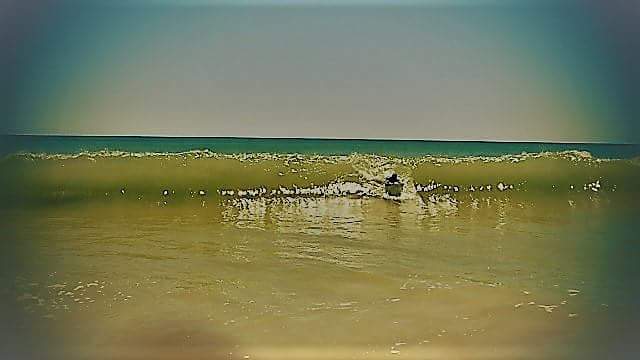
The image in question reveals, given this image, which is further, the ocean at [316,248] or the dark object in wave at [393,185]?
the dark object in wave at [393,185]

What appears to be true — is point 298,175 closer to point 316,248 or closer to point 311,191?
point 311,191

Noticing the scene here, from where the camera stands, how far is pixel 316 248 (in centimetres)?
129

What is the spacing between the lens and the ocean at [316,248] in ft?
3.88

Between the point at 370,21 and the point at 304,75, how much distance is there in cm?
15

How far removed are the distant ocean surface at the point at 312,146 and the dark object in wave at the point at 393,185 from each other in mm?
45

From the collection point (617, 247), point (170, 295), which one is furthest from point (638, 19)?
point (170, 295)

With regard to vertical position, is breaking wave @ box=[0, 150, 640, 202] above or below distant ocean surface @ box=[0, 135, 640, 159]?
below

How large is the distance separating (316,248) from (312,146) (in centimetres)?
19

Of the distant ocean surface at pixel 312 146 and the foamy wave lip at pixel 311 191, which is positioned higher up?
the distant ocean surface at pixel 312 146

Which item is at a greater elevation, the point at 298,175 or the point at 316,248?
the point at 298,175

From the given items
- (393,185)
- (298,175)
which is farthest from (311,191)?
(393,185)

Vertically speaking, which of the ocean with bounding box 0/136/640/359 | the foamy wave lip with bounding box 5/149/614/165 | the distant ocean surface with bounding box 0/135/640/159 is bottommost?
the ocean with bounding box 0/136/640/359

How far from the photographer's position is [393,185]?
1.34 m

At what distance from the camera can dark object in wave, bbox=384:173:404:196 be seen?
4.35ft
